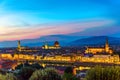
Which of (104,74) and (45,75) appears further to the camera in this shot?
(45,75)

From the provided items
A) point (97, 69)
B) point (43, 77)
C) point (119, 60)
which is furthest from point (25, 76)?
point (119, 60)

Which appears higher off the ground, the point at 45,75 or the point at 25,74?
the point at 45,75

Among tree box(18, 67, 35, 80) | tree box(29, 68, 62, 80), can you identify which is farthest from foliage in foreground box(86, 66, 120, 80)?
tree box(18, 67, 35, 80)

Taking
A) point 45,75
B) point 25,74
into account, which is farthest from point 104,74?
point 25,74

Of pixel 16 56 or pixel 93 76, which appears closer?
pixel 93 76

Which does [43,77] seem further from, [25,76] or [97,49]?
[97,49]

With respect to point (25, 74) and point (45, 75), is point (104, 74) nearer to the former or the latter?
point (45, 75)

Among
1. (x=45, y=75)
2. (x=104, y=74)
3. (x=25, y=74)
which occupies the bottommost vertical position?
(x=25, y=74)

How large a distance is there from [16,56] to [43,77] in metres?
113

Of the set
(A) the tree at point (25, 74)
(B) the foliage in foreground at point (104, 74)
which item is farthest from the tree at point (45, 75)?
(A) the tree at point (25, 74)

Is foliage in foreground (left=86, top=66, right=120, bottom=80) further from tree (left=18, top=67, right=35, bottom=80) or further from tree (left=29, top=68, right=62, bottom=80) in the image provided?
tree (left=18, top=67, right=35, bottom=80)

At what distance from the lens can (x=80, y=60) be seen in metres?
108

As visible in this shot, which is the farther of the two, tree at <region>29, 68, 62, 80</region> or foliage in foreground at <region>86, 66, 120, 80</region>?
tree at <region>29, 68, 62, 80</region>

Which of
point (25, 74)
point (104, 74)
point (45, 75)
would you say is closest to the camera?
point (104, 74)
